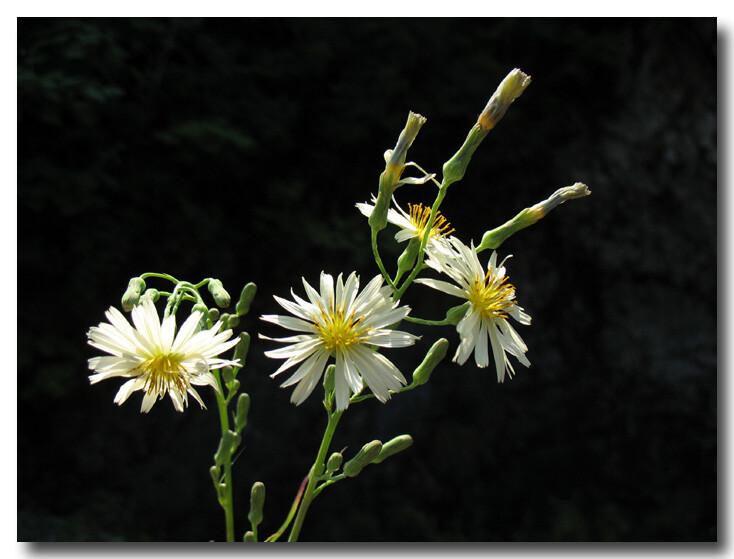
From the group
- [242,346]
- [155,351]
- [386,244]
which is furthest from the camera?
[386,244]

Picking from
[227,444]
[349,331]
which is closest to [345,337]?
[349,331]

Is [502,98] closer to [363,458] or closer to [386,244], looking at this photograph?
[363,458]

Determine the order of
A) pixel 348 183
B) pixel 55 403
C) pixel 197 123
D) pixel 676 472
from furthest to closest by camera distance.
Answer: pixel 676 472
pixel 348 183
pixel 55 403
pixel 197 123

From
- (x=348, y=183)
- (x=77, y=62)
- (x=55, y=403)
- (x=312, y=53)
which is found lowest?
(x=55, y=403)

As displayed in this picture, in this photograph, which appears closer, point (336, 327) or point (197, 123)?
point (336, 327)

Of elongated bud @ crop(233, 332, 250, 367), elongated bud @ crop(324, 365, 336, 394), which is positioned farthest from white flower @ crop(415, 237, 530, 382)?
elongated bud @ crop(233, 332, 250, 367)

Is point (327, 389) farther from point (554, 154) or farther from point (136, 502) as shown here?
point (554, 154)

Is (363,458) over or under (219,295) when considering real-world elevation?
under

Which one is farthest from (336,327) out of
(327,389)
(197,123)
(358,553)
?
(197,123)
